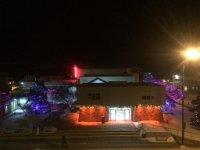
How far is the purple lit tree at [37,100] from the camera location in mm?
46188

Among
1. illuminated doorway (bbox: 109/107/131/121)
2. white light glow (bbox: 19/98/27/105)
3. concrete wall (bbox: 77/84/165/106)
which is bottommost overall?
illuminated doorway (bbox: 109/107/131/121)

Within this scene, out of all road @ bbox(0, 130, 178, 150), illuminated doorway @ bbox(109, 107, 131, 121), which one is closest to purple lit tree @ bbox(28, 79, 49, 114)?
illuminated doorway @ bbox(109, 107, 131, 121)

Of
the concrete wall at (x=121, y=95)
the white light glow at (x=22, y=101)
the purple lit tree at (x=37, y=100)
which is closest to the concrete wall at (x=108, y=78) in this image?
the white light glow at (x=22, y=101)

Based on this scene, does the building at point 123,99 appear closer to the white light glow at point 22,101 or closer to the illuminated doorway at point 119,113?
the illuminated doorway at point 119,113

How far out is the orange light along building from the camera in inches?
1644

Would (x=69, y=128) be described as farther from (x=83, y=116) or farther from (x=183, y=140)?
(x=183, y=140)

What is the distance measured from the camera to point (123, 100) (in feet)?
138

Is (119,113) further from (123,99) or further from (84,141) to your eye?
(84,141)

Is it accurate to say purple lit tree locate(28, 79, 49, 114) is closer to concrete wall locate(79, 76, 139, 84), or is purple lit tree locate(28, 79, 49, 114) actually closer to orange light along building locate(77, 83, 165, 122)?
orange light along building locate(77, 83, 165, 122)

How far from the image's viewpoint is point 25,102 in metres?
50.9

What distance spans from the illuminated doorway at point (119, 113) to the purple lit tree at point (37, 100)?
922 centimetres

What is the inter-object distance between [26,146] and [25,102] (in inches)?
818

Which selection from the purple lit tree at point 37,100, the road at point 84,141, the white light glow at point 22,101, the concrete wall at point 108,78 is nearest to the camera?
the road at point 84,141

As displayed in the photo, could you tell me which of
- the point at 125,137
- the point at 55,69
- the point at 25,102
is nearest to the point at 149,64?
the point at 55,69
